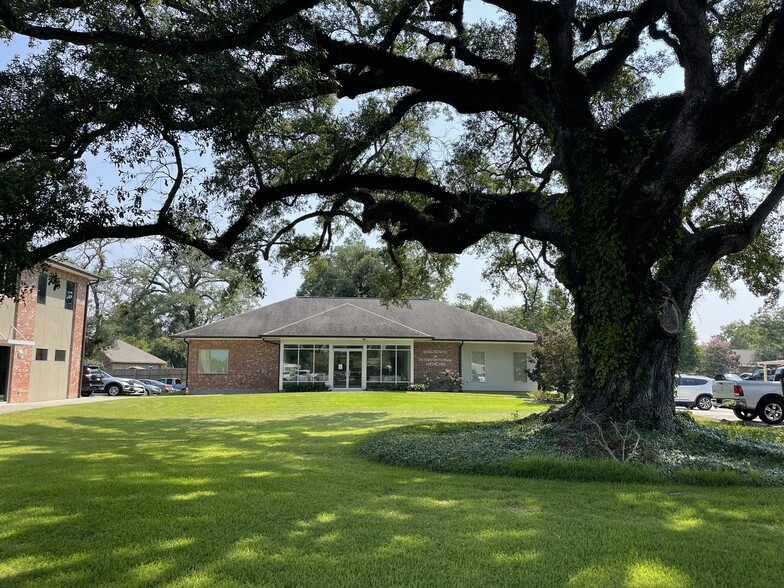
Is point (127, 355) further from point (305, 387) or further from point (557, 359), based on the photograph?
point (557, 359)

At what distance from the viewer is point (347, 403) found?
74.4 feet

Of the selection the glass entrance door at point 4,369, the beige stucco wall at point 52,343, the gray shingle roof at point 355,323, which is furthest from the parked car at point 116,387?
the glass entrance door at point 4,369

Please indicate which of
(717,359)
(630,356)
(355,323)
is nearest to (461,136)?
(630,356)

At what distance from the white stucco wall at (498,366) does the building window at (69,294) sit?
20.8 meters

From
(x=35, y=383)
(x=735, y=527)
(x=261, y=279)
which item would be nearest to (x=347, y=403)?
(x=261, y=279)

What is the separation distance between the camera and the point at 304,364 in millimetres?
31531

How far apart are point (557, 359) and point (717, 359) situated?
60.0 meters

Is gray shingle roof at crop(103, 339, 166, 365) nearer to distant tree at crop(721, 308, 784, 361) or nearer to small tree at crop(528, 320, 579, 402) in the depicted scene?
small tree at crop(528, 320, 579, 402)

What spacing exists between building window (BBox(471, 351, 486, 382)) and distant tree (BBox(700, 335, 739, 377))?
179 feet

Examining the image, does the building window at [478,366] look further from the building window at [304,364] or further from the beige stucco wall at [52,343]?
the beige stucco wall at [52,343]

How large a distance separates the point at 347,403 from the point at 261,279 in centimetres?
1211

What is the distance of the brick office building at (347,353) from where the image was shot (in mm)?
31500

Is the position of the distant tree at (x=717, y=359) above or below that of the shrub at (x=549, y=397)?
above

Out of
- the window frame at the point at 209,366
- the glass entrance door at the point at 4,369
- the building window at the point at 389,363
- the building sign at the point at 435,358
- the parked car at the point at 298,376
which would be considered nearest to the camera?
the glass entrance door at the point at 4,369
